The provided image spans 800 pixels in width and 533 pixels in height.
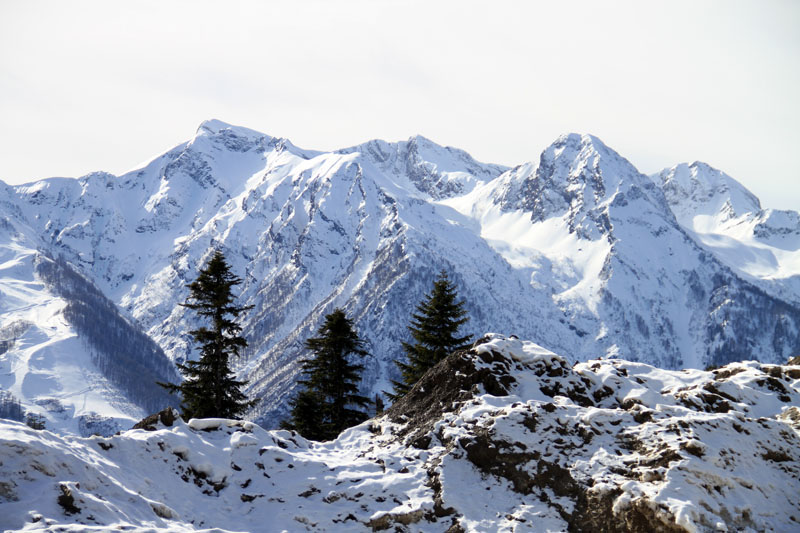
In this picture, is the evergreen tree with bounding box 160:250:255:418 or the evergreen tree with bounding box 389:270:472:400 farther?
the evergreen tree with bounding box 389:270:472:400

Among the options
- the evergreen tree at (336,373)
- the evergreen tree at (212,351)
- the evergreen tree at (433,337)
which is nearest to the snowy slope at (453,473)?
the evergreen tree at (212,351)

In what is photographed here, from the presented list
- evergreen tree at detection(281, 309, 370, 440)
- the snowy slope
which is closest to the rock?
the snowy slope

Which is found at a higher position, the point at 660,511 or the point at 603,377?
the point at 603,377

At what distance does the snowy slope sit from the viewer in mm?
13211

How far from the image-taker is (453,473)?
15922 mm

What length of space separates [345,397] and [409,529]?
2229 cm

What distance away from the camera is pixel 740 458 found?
49.2ft

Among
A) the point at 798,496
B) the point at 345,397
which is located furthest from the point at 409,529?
the point at 345,397

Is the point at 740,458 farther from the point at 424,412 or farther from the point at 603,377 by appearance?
the point at 424,412

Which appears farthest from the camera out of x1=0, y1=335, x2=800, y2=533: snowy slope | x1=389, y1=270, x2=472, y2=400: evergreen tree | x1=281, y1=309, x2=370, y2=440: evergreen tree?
x1=389, y1=270, x2=472, y2=400: evergreen tree

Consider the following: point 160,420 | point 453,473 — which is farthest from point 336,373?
point 453,473

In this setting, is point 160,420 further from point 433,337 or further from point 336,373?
point 433,337

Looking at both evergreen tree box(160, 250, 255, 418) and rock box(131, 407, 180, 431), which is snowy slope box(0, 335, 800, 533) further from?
evergreen tree box(160, 250, 255, 418)

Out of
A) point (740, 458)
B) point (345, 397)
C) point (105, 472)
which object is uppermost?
point (740, 458)
